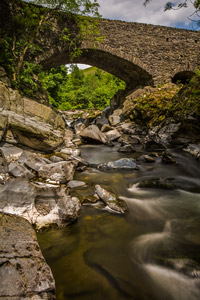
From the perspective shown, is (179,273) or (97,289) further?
(179,273)

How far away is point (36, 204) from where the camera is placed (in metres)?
2.06

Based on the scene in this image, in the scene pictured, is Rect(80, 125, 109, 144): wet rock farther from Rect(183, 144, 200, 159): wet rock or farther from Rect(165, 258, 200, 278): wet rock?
Rect(165, 258, 200, 278): wet rock

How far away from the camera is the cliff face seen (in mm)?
4035

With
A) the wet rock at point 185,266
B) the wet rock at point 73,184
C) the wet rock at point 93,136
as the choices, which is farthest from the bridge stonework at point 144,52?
the wet rock at point 185,266

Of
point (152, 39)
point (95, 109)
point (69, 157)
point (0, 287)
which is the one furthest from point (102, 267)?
point (95, 109)

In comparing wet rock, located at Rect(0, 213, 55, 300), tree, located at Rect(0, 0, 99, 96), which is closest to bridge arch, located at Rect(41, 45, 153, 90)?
tree, located at Rect(0, 0, 99, 96)

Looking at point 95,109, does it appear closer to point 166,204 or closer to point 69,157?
point 69,157

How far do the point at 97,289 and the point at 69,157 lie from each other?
334 centimetres

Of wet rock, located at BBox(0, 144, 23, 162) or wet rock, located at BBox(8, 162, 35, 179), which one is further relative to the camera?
wet rock, located at BBox(0, 144, 23, 162)

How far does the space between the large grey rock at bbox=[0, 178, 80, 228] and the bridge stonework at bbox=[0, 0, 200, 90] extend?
378 inches

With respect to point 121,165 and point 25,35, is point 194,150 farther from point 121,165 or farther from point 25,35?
→ point 25,35

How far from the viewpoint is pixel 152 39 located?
11531 mm

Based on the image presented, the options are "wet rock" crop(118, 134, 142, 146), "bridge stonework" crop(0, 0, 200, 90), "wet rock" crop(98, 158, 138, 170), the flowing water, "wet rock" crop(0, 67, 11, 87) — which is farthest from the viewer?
"bridge stonework" crop(0, 0, 200, 90)

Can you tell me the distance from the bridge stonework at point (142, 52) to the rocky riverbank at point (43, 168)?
472 centimetres
